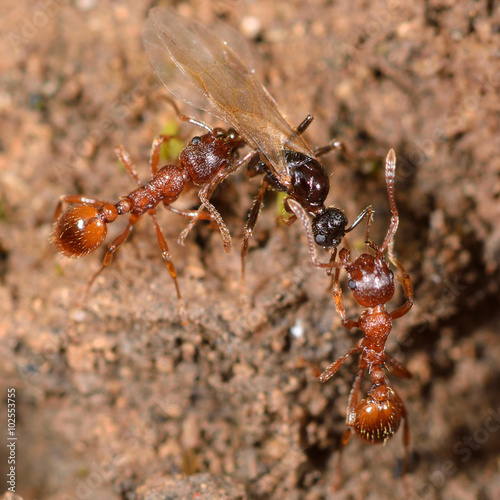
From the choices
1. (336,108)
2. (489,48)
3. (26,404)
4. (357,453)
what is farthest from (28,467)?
(489,48)

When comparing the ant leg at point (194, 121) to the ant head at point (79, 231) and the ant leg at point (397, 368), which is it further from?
the ant leg at point (397, 368)

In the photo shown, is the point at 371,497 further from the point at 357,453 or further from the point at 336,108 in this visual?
the point at 336,108

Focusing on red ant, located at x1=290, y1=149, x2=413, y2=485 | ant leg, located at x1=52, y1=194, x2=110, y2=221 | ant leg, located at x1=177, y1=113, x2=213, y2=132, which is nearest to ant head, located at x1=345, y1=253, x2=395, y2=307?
red ant, located at x1=290, y1=149, x2=413, y2=485

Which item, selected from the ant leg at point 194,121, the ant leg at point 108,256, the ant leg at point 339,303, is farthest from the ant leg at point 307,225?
the ant leg at point 108,256

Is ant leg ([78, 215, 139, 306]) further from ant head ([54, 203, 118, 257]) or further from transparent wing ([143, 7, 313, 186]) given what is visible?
transparent wing ([143, 7, 313, 186])

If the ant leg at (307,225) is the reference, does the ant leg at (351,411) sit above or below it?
below

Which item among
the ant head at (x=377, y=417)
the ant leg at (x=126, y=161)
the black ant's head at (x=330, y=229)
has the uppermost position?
the ant leg at (x=126, y=161)

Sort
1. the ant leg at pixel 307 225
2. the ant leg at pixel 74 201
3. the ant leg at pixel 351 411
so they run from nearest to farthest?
the ant leg at pixel 307 225
the ant leg at pixel 351 411
the ant leg at pixel 74 201
